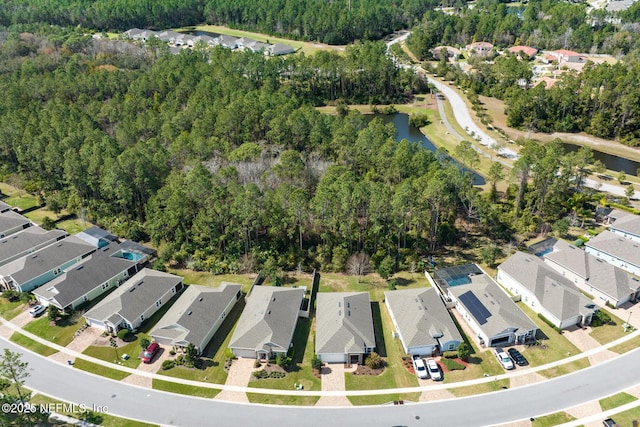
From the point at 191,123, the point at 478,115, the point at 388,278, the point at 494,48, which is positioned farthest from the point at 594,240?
the point at 494,48

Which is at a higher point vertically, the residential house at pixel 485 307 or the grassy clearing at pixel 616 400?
the residential house at pixel 485 307

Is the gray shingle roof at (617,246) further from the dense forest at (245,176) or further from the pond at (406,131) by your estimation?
the pond at (406,131)

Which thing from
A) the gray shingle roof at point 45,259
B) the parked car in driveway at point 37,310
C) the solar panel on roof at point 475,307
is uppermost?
the solar panel on roof at point 475,307

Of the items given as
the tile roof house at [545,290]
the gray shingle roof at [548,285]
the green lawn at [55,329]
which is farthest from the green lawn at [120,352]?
the gray shingle roof at [548,285]

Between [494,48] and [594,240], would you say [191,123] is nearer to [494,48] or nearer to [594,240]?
[594,240]

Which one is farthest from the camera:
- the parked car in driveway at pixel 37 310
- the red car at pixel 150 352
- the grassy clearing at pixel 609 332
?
the parked car in driveway at pixel 37 310


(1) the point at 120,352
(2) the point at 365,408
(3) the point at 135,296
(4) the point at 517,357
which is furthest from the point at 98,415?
(4) the point at 517,357
